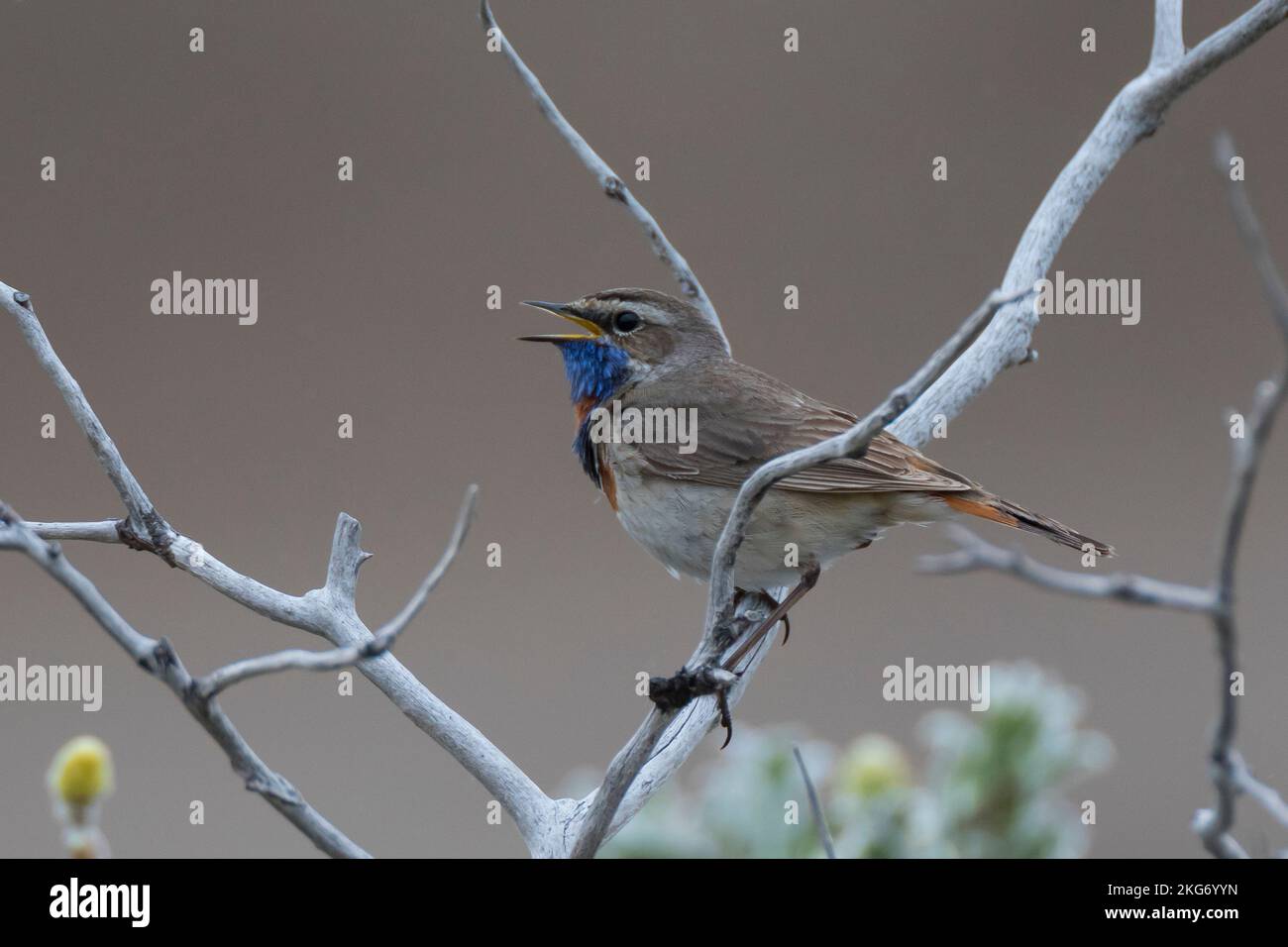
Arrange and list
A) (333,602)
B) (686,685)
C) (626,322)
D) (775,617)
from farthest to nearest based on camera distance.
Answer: (626,322), (775,617), (333,602), (686,685)

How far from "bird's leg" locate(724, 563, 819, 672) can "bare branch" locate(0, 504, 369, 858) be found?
1376 millimetres

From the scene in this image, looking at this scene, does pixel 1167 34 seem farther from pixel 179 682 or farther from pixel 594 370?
pixel 179 682

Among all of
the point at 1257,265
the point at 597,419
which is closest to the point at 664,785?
the point at 597,419

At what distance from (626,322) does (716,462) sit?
25.8 inches

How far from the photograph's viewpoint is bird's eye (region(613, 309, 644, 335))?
389 centimetres

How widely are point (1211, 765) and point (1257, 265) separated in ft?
1.41

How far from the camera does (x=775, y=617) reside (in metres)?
3.05

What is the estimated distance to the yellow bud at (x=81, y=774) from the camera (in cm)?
124

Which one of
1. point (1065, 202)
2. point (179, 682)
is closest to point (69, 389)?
point (179, 682)

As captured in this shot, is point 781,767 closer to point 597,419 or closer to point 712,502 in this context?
point 712,502

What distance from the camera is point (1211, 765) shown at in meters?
1.10

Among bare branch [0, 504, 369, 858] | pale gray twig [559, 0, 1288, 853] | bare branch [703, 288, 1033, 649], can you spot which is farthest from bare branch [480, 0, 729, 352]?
bare branch [0, 504, 369, 858]

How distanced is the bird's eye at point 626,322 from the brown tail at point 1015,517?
111cm

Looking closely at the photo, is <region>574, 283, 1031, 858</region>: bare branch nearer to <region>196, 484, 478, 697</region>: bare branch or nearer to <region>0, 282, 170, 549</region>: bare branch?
<region>196, 484, 478, 697</region>: bare branch
